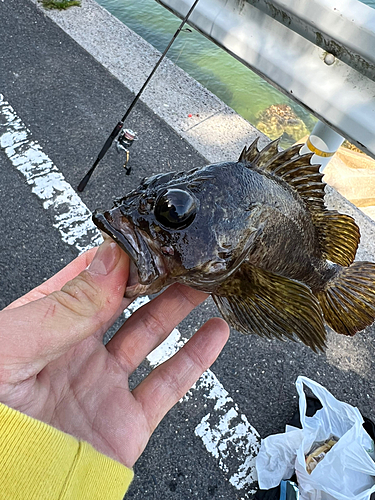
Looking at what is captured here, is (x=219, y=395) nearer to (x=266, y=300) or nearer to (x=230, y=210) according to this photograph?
(x=266, y=300)

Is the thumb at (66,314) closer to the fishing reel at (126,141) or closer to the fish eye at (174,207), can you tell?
the fish eye at (174,207)

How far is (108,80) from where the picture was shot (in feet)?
14.1

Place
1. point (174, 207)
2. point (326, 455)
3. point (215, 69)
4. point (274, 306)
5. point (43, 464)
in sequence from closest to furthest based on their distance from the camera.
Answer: point (43, 464), point (174, 207), point (274, 306), point (326, 455), point (215, 69)

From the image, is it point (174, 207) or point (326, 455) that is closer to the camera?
point (174, 207)

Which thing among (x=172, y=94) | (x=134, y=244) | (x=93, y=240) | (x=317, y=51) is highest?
(x=317, y=51)

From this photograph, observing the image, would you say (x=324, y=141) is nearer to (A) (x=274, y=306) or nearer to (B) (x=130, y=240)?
(A) (x=274, y=306)

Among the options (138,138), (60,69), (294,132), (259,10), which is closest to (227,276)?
(259,10)

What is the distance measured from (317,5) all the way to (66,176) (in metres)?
2.45

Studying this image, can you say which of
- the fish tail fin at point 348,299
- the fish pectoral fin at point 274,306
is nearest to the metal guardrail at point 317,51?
the fish tail fin at point 348,299

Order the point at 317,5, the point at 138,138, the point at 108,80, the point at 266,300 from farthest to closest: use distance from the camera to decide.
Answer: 1. the point at 108,80
2. the point at 138,138
3. the point at 317,5
4. the point at 266,300

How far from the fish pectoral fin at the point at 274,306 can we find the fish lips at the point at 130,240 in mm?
436

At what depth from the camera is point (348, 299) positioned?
2037 mm

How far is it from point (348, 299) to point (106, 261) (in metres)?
1.39

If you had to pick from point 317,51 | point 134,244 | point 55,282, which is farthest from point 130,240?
point 317,51
